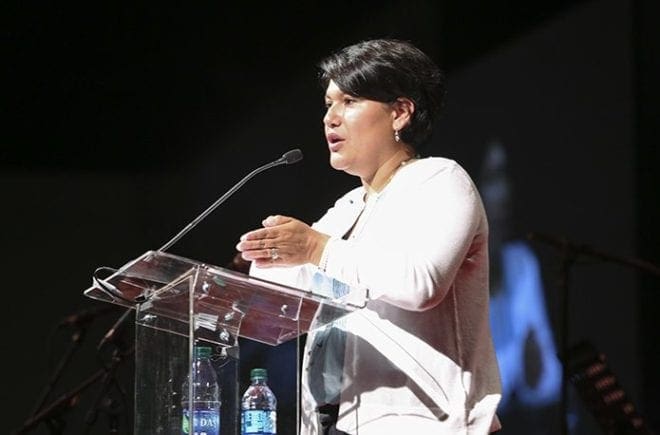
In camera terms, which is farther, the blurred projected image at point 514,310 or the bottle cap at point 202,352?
the blurred projected image at point 514,310

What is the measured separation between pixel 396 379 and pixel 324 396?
13 cm

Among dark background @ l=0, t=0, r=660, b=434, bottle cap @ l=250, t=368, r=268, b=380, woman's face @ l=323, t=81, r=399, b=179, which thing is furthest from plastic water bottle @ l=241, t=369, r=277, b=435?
dark background @ l=0, t=0, r=660, b=434

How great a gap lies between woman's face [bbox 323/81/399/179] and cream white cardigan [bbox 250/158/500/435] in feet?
0.64

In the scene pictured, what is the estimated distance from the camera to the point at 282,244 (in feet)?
6.18

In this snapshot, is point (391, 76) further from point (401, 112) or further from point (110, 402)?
point (110, 402)

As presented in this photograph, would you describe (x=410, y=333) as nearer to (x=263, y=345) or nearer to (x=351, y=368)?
(x=351, y=368)

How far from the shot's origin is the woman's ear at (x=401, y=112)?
224cm

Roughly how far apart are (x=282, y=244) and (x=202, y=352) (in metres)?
0.23

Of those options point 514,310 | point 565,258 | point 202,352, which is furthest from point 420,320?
point 514,310

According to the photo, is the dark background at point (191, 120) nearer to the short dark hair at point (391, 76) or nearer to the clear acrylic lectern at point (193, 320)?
the short dark hair at point (391, 76)

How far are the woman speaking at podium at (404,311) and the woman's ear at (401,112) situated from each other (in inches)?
5.1

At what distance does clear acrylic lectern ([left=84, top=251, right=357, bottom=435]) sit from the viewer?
1.86 meters

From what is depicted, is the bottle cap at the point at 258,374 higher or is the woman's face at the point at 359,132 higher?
the woman's face at the point at 359,132

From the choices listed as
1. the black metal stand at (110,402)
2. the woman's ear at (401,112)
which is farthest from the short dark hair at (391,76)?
the black metal stand at (110,402)
